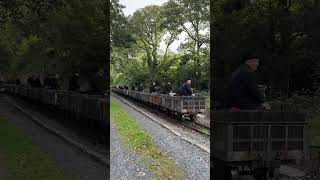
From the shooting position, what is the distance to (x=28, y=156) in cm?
871

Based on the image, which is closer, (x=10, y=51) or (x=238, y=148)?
(x=238, y=148)

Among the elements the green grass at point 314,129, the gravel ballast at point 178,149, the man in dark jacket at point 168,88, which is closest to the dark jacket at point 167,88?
the man in dark jacket at point 168,88

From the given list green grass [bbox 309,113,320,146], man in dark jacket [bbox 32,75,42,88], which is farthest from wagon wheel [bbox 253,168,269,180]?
man in dark jacket [bbox 32,75,42,88]

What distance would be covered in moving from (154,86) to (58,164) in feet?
11.7

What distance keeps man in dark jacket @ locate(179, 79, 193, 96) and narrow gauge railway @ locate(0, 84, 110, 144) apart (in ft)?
2.74

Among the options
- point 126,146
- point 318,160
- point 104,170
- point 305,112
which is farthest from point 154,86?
point 318,160

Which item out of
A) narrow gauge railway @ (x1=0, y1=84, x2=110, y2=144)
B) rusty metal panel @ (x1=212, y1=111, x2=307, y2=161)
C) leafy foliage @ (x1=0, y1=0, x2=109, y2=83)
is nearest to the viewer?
rusty metal panel @ (x1=212, y1=111, x2=307, y2=161)

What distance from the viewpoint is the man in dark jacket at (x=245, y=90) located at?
4.98 meters

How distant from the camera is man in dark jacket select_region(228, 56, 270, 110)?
16.4 ft

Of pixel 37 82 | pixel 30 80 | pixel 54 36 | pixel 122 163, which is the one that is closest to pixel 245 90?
pixel 122 163

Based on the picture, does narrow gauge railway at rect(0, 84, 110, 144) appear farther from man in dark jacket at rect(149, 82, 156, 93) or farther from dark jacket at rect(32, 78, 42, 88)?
man in dark jacket at rect(149, 82, 156, 93)

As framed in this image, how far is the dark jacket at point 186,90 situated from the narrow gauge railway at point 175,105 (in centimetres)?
4

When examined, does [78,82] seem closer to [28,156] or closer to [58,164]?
[58,164]

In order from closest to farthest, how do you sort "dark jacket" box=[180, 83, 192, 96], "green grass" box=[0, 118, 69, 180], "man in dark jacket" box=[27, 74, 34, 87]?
"dark jacket" box=[180, 83, 192, 96] → "green grass" box=[0, 118, 69, 180] → "man in dark jacket" box=[27, 74, 34, 87]
